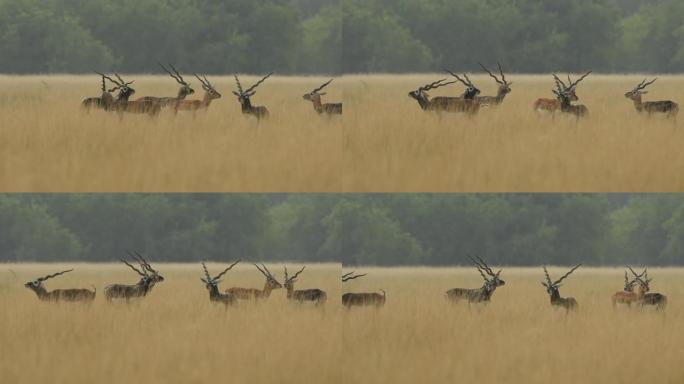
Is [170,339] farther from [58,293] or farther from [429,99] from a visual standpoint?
[429,99]

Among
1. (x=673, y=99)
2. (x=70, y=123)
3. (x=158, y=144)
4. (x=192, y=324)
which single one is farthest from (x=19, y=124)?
(x=673, y=99)

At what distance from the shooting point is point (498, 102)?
1819cm

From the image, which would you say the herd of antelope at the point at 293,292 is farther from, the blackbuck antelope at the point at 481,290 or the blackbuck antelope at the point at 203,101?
the blackbuck antelope at the point at 203,101

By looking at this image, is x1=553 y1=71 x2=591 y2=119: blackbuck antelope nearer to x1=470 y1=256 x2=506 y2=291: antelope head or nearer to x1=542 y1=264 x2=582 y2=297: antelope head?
x1=542 y1=264 x2=582 y2=297: antelope head

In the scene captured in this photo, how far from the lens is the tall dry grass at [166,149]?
16344 millimetres

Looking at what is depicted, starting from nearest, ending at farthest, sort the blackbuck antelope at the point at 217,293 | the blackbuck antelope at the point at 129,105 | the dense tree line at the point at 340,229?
the blackbuck antelope at the point at 129,105
the blackbuck antelope at the point at 217,293
the dense tree line at the point at 340,229

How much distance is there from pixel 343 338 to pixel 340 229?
173 cm

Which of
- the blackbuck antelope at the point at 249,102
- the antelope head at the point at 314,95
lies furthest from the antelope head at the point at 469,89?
the blackbuck antelope at the point at 249,102

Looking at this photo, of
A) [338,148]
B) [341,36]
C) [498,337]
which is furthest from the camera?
[341,36]

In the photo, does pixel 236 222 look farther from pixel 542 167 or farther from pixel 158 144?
pixel 542 167

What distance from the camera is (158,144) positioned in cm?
1672

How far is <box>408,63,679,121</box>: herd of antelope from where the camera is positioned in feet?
58.4

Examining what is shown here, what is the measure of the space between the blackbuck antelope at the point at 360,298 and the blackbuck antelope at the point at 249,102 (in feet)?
8.19

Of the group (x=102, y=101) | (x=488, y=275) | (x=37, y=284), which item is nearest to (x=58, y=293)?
(x=37, y=284)
